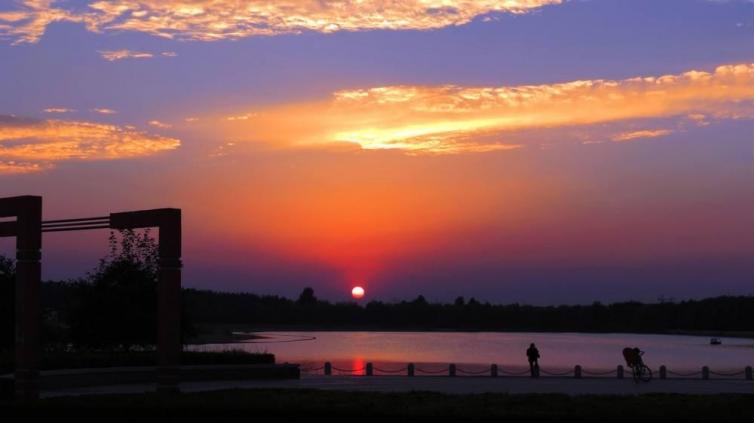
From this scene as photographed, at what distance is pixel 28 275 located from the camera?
1137 inches

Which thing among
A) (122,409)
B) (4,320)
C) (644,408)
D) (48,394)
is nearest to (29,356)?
(48,394)

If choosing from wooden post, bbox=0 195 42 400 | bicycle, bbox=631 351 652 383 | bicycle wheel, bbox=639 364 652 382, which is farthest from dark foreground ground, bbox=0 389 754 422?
bicycle wheel, bbox=639 364 652 382

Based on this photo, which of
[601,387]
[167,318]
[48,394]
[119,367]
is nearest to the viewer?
[167,318]

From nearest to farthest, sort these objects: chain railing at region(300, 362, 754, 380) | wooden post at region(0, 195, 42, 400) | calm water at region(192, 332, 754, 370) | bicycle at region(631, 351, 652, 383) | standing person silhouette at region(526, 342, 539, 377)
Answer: wooden post at region(0, 195, 42, 400) < bicycle at region(631, 351, 652, 383) < chain railing at region(300, 362, 754, 380) < standing person silhouette at region(526, 342, 539, 377) < calm water at region(192, 332, 754, 370)

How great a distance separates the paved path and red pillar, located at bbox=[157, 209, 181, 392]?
3934mm

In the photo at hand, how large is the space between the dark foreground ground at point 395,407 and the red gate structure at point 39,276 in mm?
1012

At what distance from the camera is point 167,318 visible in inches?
1112

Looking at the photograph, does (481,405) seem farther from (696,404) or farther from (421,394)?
Result: (696,404)

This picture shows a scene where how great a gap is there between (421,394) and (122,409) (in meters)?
8.17

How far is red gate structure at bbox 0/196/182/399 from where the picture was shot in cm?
2827

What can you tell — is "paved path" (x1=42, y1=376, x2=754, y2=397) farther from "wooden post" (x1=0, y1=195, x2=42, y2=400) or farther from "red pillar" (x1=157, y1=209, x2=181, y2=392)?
"red pillar" (x1=157, y1=209, x2=181, y2=392)

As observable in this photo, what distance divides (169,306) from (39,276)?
4103 millimetres

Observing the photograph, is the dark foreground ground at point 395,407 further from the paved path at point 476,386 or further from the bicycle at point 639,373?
the bicycle at point 639,373

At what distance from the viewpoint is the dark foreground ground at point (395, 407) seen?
23391 mm
